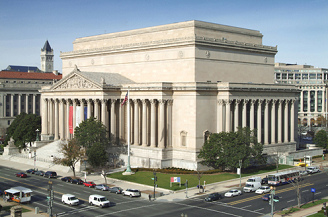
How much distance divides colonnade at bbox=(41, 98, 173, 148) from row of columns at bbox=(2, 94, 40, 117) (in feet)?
195

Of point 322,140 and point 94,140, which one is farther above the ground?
point 94,140

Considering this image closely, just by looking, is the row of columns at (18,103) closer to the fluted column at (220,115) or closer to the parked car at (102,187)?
the fluted column at (220,115)

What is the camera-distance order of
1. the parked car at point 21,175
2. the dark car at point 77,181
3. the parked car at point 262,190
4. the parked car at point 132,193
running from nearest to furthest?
the parked car at point 132,193 < the parked car at point 262,190 < the dark car at point 77,181 < the parked car at point 21,175

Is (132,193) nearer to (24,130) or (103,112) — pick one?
(103,112)

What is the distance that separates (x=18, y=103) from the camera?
174 meters

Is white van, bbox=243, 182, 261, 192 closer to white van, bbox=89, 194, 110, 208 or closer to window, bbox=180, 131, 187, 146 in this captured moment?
window, bbox=180, 131, 187, 146

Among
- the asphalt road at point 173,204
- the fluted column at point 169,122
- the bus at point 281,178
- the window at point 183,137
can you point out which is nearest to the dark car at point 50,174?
the asphalt road at point 173,204

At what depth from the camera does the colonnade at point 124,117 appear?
95.8 meters

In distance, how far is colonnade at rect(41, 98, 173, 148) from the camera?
9581 centimetres

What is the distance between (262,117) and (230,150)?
2269 cm

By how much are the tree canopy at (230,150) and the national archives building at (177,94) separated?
10.8 feet

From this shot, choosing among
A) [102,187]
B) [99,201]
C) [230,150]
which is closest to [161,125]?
[230,150]

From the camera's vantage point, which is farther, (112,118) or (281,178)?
(112,118)

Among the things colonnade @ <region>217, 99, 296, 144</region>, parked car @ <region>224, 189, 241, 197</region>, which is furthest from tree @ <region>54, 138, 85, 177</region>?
parked car @ <region>224, 189, 241, 197</region>
